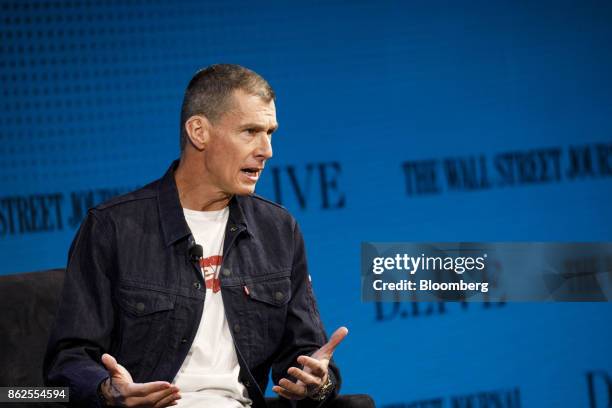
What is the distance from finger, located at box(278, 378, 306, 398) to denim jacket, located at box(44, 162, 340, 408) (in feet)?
0.42

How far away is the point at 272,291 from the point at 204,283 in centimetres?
20

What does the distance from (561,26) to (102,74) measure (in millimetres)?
1830

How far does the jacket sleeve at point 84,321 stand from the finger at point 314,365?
1.58 ft

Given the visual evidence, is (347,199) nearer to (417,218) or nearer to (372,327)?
(417,218)

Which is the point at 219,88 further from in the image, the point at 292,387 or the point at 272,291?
the point at 292,387

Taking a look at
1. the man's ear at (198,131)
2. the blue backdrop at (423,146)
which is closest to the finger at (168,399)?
the man's ear at (198,131)

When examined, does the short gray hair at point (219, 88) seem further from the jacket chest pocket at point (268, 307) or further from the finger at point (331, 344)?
the finger at point (331, 344)

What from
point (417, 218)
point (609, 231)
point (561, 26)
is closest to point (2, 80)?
point (417, 218)

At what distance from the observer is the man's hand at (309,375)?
2.16 meters

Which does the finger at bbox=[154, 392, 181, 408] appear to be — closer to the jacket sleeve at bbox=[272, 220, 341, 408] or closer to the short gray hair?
the jacket sleeve at bbox=[272, 220, 341, 408]

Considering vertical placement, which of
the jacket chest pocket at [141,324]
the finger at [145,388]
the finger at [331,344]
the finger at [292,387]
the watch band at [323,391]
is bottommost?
the watch band at [323,391]

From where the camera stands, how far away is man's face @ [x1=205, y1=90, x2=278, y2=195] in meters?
2.35

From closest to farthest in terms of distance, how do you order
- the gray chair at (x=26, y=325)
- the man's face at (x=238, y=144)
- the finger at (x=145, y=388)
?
the finger at (x=145, y=388) → the man's face at (x=238, y=144) → the gray chair at (x=26, y=325)

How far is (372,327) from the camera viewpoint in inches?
139
